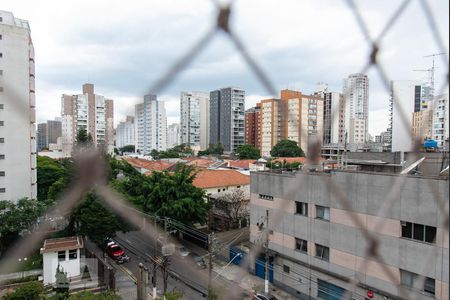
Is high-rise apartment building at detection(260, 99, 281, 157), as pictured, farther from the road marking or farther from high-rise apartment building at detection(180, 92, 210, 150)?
the road marking

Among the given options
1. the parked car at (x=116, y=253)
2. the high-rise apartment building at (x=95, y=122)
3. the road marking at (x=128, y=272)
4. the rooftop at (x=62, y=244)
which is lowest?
the road marking at (x=128, y=272)

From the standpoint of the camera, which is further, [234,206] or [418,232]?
[234,206]

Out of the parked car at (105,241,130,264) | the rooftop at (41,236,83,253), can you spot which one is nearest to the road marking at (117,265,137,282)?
the parked car at (105,241,130,264)

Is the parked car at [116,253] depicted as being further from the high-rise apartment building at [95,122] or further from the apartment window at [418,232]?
the high-rise apartment building at [95,122]

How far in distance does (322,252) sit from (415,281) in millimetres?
1334

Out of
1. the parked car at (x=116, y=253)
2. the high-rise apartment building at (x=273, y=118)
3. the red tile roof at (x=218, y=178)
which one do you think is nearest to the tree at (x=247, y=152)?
the red tile roof at (x=218, y=178)

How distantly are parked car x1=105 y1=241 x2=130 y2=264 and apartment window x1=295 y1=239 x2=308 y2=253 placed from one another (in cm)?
356

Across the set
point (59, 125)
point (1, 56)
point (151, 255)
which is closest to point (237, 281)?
point (59, 125)

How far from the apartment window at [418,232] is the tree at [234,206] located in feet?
15.6

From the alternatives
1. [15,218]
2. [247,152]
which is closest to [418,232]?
[15,218]

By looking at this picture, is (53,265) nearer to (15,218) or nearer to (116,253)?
(116,253)

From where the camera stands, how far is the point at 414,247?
13.2 ft

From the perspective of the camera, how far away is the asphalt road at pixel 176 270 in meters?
5.98

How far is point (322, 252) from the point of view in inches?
203
